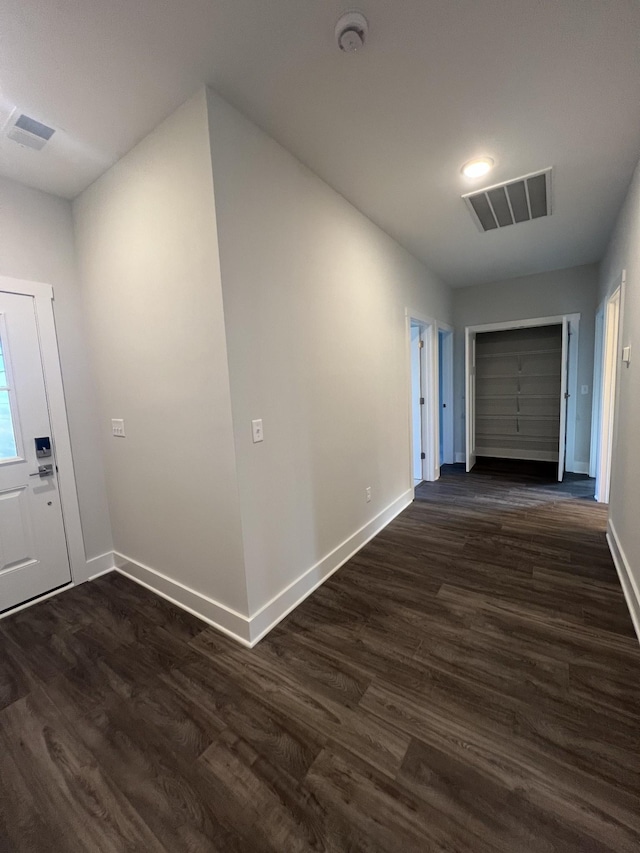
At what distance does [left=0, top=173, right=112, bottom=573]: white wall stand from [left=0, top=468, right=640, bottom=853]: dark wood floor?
1.91ft

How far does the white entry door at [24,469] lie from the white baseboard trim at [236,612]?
51 centimetres

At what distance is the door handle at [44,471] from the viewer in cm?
234

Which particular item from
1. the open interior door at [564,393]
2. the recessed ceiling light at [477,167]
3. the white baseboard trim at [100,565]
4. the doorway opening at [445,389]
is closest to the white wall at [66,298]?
the white baseboard trim at [100,565]

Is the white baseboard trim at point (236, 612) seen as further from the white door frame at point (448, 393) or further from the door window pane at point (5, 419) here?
the white door frame at point (448, 393)

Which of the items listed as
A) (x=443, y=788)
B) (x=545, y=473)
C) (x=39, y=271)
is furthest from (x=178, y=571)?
(x=545, y=473)


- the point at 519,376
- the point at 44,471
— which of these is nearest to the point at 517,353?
the point at 519,376

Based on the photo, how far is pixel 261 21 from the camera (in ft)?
4.32

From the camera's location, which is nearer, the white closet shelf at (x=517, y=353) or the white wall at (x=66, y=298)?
the white wall at (x=66, y=298)

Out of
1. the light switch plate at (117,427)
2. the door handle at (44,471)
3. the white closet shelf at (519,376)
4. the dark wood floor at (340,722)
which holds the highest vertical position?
the white closet shelf at (519,376)

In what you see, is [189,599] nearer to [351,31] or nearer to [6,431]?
[6,431]

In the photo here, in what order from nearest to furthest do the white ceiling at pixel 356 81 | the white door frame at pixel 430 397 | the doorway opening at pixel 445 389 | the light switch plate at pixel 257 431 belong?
the white ceiling at pixel 356 81 < the light switch plate at pixel 257 431 < the white door frame at pixel 430 397 < the doorway opening at pixel 445 389

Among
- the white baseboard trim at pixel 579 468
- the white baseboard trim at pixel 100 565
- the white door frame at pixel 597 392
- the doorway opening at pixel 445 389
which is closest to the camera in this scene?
the white baseboard trim at pixel 100 565

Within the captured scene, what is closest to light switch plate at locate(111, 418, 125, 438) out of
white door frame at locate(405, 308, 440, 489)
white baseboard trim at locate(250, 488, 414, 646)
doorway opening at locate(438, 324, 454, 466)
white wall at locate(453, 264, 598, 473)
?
white baseboard trim at locate(250, 488, 414, 646)

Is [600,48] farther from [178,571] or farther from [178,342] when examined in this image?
[178,571]
